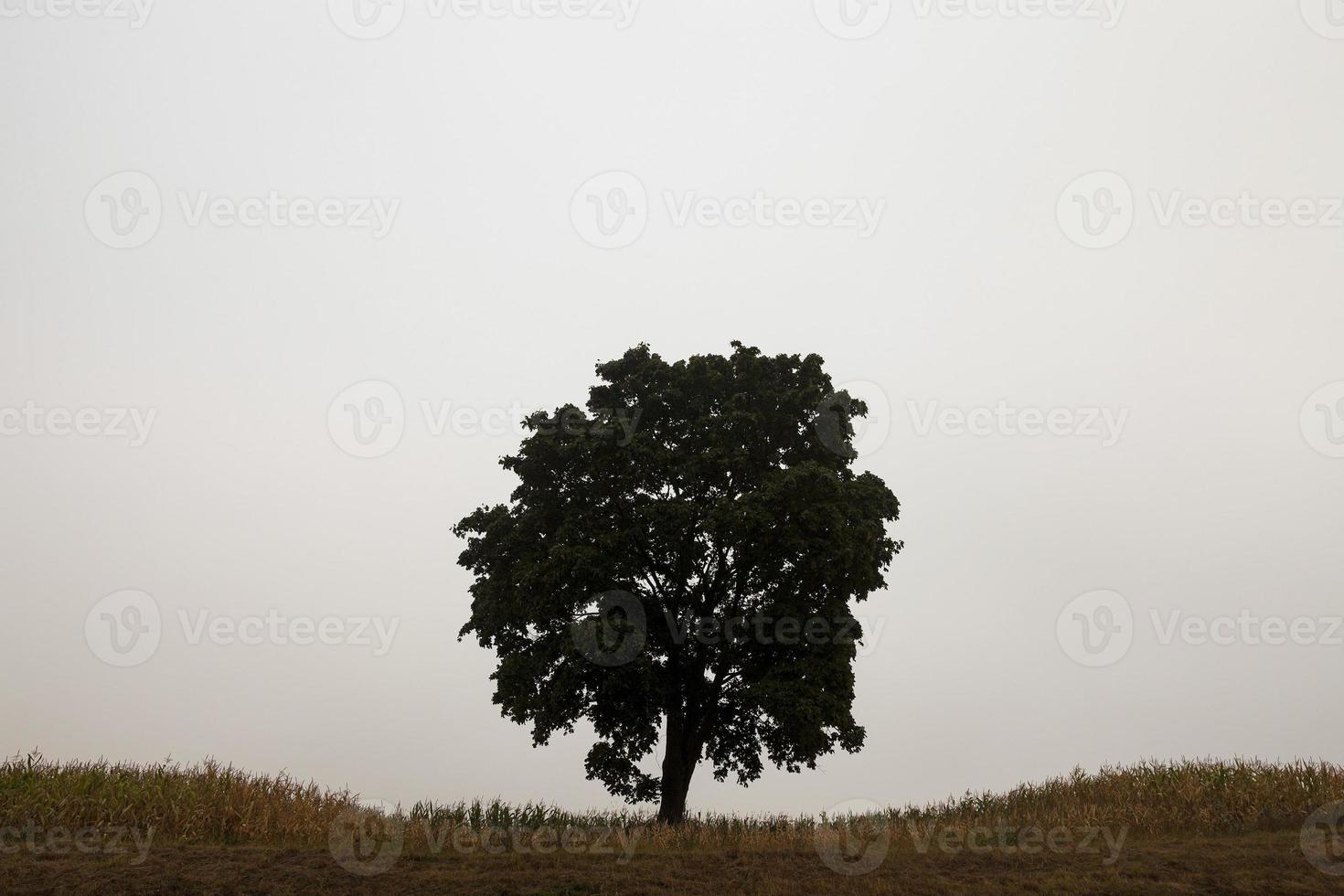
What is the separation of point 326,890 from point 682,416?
1728cm

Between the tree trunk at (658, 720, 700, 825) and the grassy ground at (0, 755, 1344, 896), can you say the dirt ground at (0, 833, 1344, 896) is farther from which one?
the tree trunk at (658, 720, 700, 825)

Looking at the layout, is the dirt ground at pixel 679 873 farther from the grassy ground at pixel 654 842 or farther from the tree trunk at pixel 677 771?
the tree trunk at pixel 677 771

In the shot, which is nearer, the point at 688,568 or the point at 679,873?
the point at 679,873

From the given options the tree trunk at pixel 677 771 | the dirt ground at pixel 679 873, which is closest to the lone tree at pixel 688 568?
the tree trunk at pixel 677 771

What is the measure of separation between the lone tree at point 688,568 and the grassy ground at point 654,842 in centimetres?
300

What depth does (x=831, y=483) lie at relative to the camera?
25438mm

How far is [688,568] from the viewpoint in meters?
27.6

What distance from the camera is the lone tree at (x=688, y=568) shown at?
2502 centimetres

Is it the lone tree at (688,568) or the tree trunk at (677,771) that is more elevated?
the lone tree at (688,568)

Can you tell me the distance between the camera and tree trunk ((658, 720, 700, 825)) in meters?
26.0

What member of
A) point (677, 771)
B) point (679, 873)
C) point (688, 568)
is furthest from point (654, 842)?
point (688, 568)

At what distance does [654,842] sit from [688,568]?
9094 mm

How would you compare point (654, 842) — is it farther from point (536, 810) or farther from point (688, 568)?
point (688, 568)

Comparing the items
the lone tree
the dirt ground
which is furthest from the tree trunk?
the dirt ground
